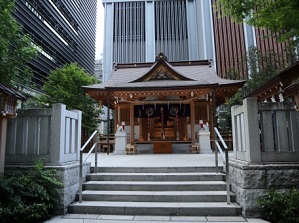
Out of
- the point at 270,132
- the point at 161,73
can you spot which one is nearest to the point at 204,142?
the point at 161,73

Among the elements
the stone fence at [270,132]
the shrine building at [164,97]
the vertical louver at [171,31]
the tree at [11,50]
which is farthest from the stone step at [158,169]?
the vertical louver at [171,31]

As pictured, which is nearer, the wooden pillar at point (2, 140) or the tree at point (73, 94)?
the wooden pillar at point (2, 140)

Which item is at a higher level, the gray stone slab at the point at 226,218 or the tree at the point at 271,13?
the tree at the point at 271,13

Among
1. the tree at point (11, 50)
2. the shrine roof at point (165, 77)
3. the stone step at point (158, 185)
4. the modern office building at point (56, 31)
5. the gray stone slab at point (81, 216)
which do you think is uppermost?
the modern office building at point (56, 31)

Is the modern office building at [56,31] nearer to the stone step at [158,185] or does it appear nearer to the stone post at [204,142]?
the stone post at [204,142]

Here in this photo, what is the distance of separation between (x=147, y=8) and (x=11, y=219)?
4206cm

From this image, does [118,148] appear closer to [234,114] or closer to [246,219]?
[234,114]

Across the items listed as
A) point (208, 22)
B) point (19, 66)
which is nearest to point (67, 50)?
point (208, 22)

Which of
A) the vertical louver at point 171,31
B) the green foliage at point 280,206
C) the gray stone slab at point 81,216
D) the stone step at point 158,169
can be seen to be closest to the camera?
the green foliage at point 280,206

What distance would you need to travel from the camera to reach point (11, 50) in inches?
245

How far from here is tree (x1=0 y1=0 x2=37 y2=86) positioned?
19.0ft

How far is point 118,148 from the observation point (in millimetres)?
12594

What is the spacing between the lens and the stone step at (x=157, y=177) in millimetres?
5535

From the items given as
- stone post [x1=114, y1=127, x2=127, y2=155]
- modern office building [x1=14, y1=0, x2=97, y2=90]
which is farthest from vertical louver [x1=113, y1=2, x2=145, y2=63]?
stone post [x1=114, y1=127, x2=127, y2=155]
